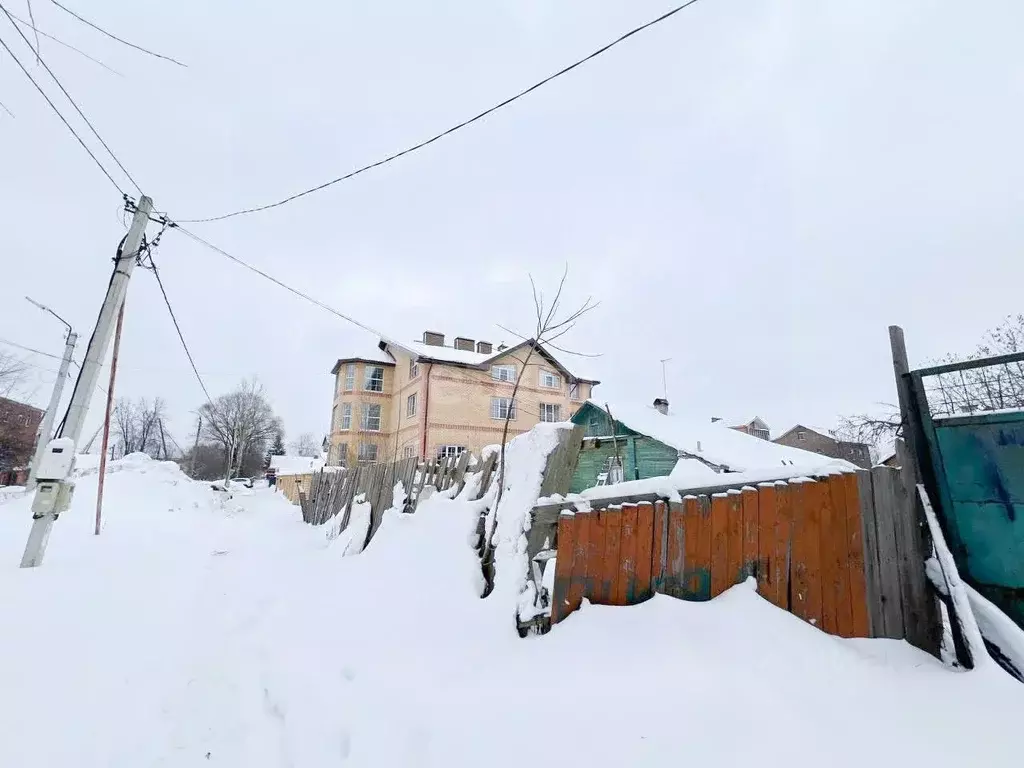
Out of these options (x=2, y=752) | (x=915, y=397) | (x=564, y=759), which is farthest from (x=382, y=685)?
(x=915, y=397)

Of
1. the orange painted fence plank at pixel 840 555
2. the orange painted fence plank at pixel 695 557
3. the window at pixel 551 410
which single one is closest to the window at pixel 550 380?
the window at pixel 551 410

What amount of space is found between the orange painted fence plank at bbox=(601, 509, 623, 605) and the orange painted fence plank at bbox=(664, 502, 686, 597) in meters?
0.36

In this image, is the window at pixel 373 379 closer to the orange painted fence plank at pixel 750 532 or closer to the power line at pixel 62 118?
the power line at pixel 62 118

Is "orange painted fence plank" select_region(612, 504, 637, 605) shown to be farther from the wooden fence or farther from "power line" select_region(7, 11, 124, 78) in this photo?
"power line" select_region(7, 11, 124, 78)

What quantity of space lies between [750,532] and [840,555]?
44 cm

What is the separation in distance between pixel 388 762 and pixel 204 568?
20.9 feet

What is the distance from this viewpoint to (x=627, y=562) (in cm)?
320

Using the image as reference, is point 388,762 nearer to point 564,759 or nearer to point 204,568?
point 564,759

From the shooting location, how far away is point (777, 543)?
270 cm

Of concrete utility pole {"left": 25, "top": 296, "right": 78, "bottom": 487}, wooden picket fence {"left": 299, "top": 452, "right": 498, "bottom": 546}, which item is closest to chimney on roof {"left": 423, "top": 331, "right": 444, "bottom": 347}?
concrete utility pole {"left": 25, "top": 296, "right": 78, "bottom": 487}

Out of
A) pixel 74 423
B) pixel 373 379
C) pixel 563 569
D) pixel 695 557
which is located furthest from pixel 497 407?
pixel 695 557

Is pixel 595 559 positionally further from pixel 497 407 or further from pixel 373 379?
pixel 373 379

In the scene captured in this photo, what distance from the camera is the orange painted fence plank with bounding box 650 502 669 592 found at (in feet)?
9.92

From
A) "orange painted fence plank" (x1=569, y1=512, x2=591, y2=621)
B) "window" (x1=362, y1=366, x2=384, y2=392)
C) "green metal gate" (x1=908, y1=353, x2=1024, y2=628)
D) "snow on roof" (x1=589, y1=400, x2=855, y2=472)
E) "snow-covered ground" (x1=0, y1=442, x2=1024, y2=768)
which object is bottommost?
"snow-covered ground" (x1=0, y1=442, x2=1024, y2=768)
